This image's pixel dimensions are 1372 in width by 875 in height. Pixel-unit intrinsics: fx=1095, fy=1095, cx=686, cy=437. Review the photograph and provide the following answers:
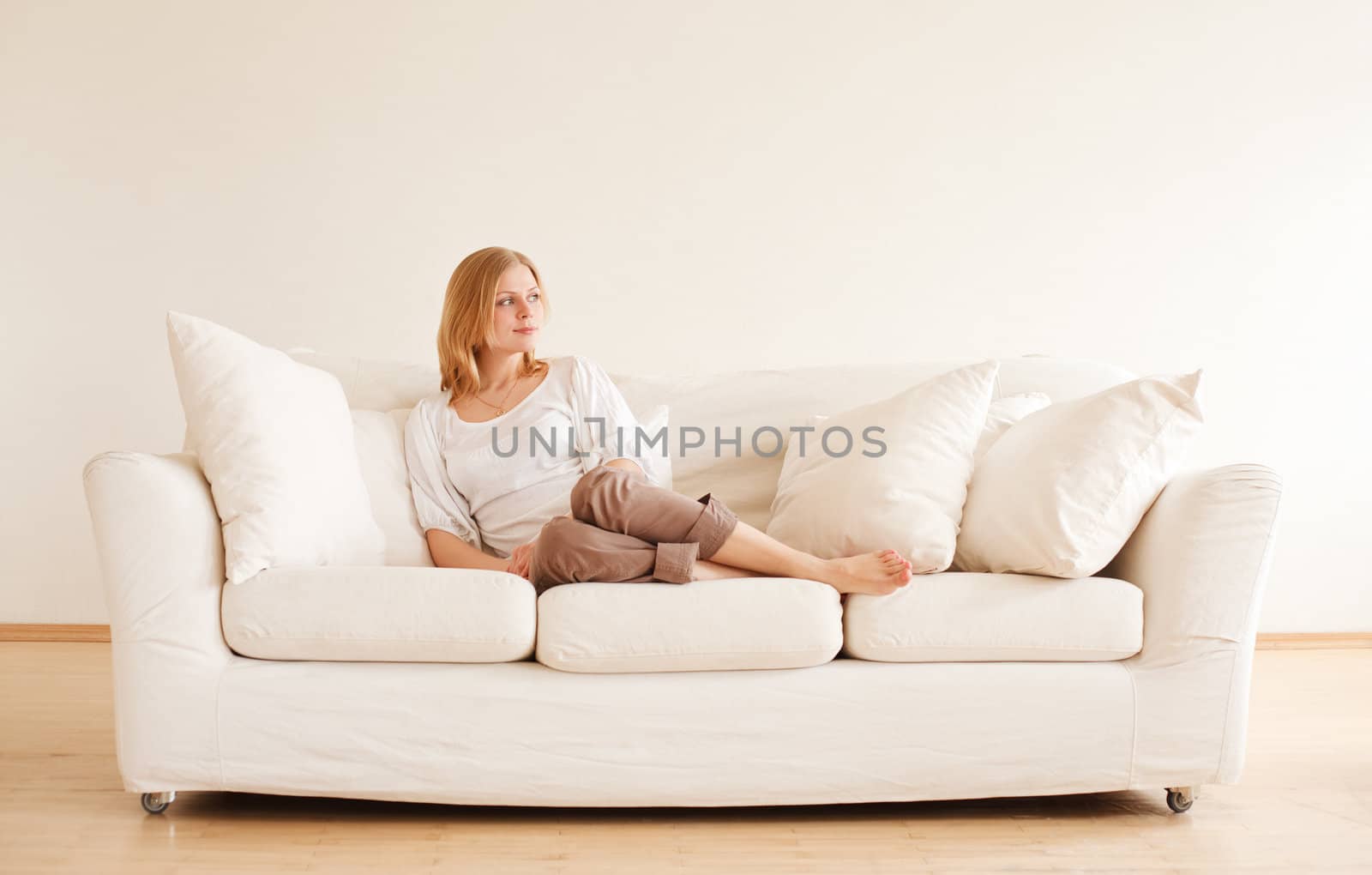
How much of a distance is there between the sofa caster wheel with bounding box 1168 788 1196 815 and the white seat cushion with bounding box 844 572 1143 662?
273 millimetres

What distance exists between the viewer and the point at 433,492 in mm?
2512

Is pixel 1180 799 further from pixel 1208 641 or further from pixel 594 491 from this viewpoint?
pixel 594 491

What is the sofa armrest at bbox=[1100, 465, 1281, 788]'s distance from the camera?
193 cm

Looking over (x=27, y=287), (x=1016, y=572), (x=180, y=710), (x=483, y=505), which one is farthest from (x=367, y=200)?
(x=1016, y=572)

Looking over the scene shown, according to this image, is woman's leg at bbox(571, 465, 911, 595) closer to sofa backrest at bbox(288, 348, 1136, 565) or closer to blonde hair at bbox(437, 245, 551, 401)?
sofa backrest at bbox(288, 348, 1136, 565)

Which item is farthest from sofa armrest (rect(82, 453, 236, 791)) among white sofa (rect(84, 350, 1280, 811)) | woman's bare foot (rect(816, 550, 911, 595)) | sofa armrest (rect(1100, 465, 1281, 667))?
sofa armrest (rect(1100, 465, 1281, 667))

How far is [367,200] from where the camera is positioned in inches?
143

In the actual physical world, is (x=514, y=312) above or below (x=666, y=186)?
below

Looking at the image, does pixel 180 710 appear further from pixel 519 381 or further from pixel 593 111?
pixel 593 111

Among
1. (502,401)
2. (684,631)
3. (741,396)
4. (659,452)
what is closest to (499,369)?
(502,401)

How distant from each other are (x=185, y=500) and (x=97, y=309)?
2.08 m

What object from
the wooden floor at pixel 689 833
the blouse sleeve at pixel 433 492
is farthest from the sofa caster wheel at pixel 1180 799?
the blouse sleeve at pixel 433 492

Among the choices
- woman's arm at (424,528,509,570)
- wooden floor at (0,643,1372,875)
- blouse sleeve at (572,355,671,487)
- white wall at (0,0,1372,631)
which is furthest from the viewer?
white wall at (0,0,1372,631)

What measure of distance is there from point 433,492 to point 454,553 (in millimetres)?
174
